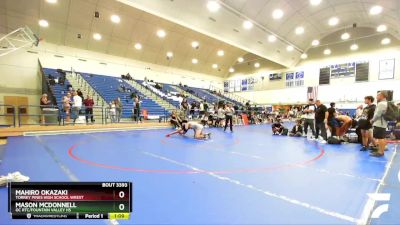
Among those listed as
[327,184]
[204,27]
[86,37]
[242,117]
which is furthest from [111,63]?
[327,184]

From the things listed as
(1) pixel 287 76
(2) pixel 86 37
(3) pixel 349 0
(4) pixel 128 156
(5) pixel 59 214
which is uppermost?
(3) pixel 349 0

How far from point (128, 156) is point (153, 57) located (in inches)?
830

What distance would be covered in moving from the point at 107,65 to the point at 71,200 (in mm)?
22803

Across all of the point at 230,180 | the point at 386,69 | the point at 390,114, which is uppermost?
the point at 386,69

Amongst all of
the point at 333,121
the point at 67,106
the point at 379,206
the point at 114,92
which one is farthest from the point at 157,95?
the point at 379,206

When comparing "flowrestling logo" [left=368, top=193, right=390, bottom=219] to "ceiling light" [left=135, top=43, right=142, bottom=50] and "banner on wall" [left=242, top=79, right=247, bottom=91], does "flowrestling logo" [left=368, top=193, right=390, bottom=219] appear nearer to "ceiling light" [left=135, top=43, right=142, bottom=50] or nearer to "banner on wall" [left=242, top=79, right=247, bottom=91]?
"ceiling light" [left=135, top=43, right=142, bottom=50]

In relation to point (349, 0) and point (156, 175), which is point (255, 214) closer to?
point (156, 175)

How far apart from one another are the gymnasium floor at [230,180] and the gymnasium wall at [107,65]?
15.7m

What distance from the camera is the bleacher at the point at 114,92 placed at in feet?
59.6

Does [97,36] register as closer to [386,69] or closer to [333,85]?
[333,85]

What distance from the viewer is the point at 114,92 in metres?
19.4

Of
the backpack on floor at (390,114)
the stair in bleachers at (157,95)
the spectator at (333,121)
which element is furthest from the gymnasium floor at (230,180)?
the stair in bleachers at (157,95)

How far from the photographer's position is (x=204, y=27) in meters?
14.9

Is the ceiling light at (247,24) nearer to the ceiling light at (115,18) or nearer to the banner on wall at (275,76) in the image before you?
the ceiling light at (115,18)
